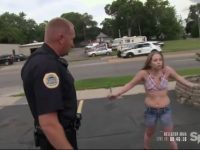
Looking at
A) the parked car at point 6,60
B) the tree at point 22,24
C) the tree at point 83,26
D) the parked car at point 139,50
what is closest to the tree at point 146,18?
the tree at point 22,24

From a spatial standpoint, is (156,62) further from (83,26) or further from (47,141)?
(83,26)

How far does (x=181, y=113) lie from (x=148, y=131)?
3727 millimetres

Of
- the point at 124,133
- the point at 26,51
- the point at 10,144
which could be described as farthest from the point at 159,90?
the point at 26,51

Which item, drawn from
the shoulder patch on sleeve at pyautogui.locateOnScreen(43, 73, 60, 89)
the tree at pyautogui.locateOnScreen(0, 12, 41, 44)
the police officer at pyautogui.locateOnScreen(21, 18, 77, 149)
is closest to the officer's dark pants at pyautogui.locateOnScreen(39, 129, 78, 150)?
the police officer at pyautogui.locateOnScreen(21, 18, 77, 149)

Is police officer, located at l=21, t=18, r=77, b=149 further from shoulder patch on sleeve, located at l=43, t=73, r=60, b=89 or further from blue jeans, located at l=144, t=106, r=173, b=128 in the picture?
blue jeans, located at l=144, t=106, r=173, b=128

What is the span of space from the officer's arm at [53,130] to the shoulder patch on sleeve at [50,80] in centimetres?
21

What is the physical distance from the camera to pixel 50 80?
3426 millimetres

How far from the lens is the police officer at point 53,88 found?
340 cm

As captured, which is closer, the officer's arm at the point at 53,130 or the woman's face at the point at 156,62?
the officer's arm at the point at 53,130

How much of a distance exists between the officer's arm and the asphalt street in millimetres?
3917

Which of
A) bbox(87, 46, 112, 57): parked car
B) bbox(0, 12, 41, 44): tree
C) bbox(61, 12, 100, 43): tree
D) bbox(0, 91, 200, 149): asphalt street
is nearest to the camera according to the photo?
bbox(0, 91, 200, 149): asphalt street

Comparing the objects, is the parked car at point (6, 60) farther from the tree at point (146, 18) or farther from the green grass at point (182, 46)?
the tree at point (146, 18)

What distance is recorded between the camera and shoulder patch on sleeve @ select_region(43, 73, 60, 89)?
342 centimetres

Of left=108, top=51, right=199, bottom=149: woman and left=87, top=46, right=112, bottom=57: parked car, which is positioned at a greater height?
left=108, top=51, right=199, bottom=149: woman
